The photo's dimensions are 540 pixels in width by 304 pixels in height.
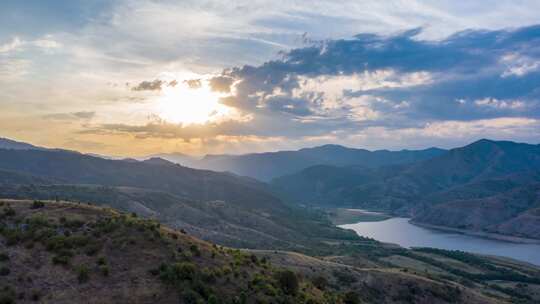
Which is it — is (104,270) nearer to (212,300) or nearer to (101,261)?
(101,261)

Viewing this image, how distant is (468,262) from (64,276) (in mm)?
162816

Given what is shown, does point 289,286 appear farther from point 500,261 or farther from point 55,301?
point 500,261

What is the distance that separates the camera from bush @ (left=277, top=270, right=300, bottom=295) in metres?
39.9

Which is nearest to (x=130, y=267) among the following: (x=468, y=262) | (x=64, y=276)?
(x=64, y=276)

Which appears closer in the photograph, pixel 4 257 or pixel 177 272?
pixel 4 257

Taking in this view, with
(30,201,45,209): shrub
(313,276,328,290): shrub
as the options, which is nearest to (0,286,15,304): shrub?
(30,201,45,209): shrub

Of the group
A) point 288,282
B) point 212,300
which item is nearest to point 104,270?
point 212,300

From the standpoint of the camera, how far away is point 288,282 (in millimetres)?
40812

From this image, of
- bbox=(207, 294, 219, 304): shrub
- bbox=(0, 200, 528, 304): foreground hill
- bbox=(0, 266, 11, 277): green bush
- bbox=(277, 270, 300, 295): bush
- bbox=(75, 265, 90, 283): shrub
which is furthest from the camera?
bbox=(277, 270, 300, 295): bush

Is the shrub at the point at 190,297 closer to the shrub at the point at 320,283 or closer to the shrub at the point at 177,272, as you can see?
the shrub at the point at 177,272

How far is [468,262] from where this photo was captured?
162500 mm

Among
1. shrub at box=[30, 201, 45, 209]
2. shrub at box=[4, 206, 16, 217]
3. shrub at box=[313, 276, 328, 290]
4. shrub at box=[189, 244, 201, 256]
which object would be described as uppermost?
shrub at box=[30, 201, 45, 209]

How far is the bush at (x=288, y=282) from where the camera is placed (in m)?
39.9

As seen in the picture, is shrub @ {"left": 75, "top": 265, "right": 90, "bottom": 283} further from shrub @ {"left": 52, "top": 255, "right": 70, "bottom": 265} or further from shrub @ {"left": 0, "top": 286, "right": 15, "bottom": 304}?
shrub @ {"left": 0, "top": 286, "right": 15, "bottom": 304}
